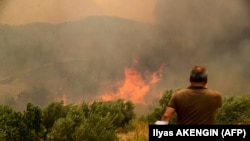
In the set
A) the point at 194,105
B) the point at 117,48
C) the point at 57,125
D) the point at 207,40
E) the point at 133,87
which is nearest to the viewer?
the point at 194,105

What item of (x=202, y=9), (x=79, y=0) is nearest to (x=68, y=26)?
(x=79, y=0)

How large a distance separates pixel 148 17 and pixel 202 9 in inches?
73.1

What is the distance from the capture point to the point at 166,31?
14203 millimetres

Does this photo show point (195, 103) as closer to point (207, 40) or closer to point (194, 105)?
point (194, 105)

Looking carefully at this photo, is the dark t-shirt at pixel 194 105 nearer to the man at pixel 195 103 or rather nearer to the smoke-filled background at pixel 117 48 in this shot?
the man at pixel 195 103

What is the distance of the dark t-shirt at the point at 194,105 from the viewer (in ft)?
13.1

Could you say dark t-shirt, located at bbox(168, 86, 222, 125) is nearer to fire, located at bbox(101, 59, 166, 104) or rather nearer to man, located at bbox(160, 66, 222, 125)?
man, located at bbox(160, 66, 222, 125)

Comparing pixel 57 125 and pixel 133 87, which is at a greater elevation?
pixel 133 87

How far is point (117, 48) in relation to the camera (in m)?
14.0

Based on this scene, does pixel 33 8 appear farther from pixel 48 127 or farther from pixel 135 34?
pixel 48 127

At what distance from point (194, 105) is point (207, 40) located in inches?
418

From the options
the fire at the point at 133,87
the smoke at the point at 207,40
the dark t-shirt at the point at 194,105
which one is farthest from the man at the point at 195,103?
the smoke at the point at 207,40

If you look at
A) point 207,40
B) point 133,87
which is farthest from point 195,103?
point 207,40

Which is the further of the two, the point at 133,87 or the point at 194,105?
the point at 133,87
